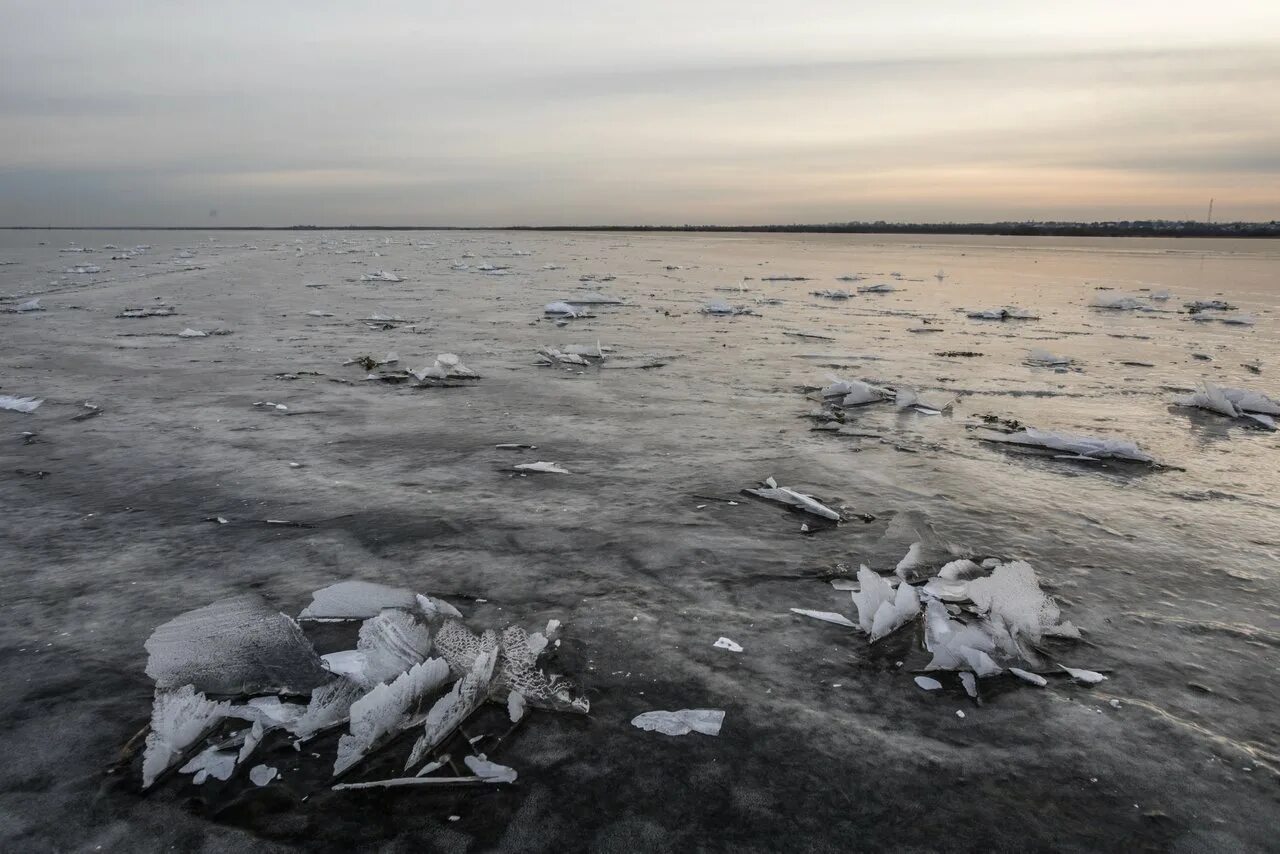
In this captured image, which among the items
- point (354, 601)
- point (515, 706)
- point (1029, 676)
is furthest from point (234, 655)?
point (1029, 676)

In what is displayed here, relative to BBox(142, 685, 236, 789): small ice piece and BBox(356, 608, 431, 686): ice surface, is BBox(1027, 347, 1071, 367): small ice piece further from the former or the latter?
BBox(142, 685, 236, 789): small ice piece

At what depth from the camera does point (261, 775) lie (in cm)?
148

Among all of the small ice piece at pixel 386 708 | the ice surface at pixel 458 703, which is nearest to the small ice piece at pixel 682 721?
the ice surface at pixel 458 703

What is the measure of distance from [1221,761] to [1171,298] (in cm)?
1467

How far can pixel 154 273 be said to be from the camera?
1744cm

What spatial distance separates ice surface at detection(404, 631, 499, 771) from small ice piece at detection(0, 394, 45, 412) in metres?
4.27

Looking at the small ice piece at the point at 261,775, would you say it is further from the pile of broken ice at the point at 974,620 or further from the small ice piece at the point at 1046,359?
the small ice piece at the point at 1046,359

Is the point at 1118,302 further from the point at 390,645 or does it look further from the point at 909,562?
the point at 390,645

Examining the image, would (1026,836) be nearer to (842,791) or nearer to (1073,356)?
(842,791)

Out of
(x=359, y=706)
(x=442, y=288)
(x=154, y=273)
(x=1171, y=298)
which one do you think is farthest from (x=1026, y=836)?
(x=154, y=273)

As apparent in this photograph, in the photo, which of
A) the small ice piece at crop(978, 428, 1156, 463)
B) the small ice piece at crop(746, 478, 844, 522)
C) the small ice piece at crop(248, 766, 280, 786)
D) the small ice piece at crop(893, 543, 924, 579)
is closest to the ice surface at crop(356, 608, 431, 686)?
the small ice piece at crop(248, 766, 280, 786)

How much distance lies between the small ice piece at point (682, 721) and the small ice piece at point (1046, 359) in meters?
6.07

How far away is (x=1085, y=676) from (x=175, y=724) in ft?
6.93

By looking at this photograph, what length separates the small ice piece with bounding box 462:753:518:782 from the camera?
58.2 inches
